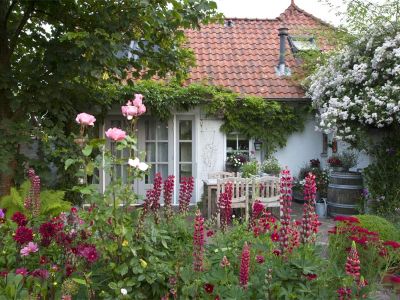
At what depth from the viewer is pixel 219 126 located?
11164mm

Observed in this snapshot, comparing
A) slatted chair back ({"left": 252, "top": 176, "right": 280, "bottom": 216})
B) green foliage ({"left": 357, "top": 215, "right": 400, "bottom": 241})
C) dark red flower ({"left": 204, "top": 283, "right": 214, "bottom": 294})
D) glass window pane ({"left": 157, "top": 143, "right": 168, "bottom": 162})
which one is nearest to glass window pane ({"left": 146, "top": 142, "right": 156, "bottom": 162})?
glass window pane ({"left": 157, "top": 143, "right": 168, "bottom": 162})

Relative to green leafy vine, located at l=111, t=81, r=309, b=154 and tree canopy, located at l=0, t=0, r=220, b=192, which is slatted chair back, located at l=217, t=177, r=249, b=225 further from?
green leafy vine, located at l=111, t=81, r=309, b=154

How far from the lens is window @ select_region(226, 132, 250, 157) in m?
11.4

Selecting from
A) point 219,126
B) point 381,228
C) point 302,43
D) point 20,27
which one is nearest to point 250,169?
point 219,126

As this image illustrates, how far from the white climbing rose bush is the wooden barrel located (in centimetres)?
78

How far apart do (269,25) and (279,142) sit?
16.1 feet

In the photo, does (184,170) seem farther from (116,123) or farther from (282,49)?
(282,49)

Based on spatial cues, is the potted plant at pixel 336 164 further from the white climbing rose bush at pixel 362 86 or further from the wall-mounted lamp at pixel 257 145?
the wall-mounted lamp at pixel 257 145

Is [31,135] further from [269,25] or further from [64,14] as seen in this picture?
[269,25]

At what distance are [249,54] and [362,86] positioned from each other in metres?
4.59

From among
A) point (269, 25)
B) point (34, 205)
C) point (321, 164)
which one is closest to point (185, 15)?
point (34, 205)

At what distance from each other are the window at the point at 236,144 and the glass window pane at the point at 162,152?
154cm

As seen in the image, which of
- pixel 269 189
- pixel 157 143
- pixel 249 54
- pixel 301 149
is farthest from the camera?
pixel 249 54

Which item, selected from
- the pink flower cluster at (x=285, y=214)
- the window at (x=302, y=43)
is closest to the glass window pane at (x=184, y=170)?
the window at (x=302, y=43)
